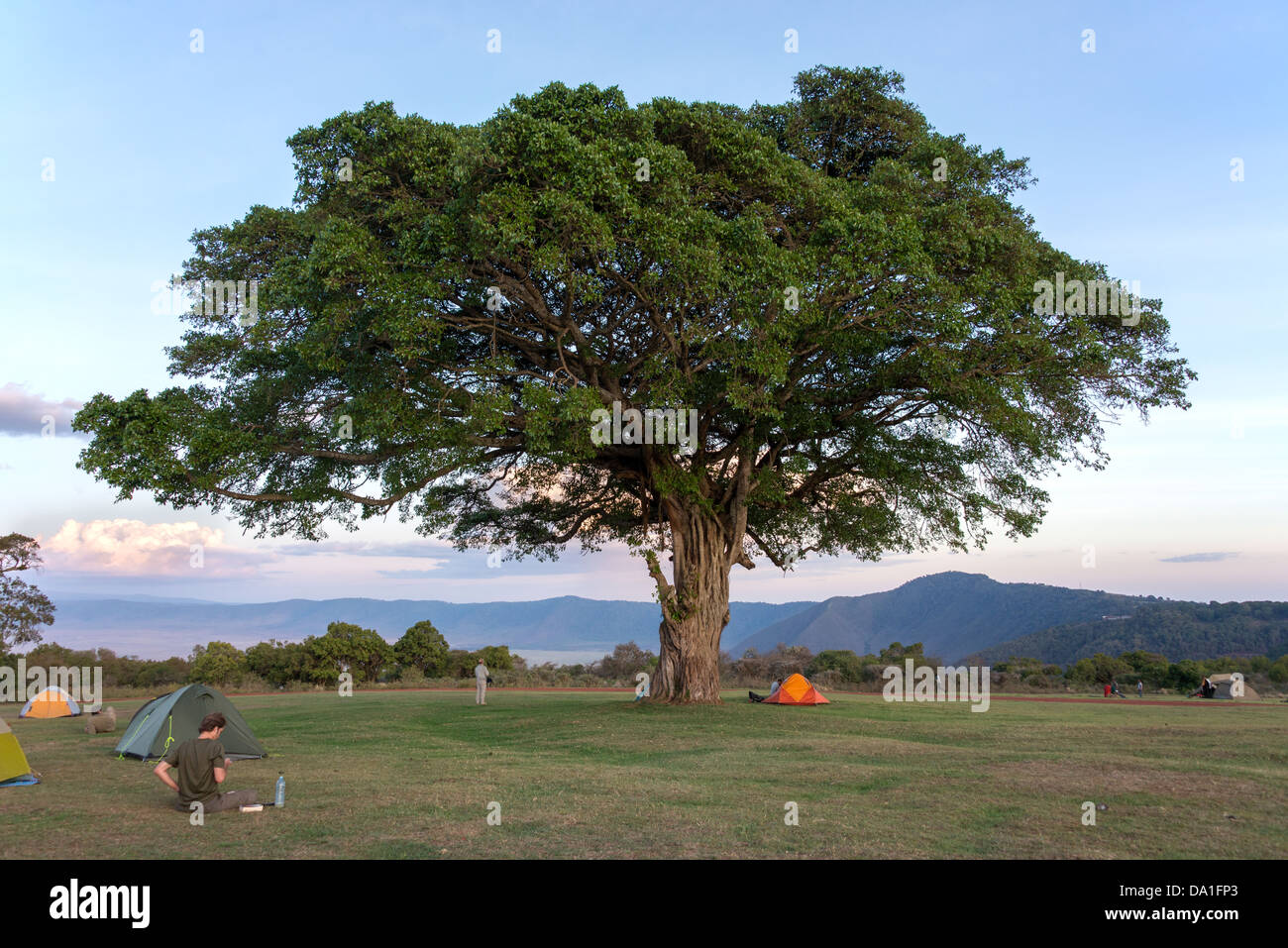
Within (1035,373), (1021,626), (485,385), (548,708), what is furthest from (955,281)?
(1021,626)

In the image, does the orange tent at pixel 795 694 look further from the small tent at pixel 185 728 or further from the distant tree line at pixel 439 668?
the small tent at pixel 185 728

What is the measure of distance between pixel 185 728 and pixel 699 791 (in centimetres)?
951

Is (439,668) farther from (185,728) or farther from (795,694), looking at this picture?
(185,728)

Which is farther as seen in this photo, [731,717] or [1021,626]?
[1021,626]

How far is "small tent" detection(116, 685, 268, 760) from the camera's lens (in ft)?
48.9

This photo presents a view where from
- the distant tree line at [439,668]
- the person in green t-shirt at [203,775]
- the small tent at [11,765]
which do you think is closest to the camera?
the person in green t-shirt at [203,775]

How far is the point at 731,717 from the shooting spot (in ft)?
70.2

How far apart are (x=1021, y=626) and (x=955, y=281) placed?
113373mm

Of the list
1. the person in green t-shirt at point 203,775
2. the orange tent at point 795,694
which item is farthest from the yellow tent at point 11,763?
the orange tent at point 795,694

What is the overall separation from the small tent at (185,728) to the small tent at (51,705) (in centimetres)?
1180

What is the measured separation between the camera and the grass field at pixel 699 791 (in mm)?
8156

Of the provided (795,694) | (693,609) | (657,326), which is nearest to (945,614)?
(795,694)

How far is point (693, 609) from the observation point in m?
24.8
